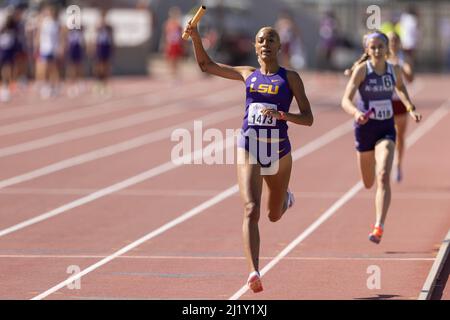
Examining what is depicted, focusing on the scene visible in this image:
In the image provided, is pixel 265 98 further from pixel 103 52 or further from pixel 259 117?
pixel 103 52

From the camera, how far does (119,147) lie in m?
23.0

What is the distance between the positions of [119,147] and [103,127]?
3.49 meters

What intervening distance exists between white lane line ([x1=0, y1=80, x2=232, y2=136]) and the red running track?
75mm

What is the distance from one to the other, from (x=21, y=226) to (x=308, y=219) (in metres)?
3.25

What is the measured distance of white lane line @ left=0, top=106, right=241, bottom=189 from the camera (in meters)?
18.9

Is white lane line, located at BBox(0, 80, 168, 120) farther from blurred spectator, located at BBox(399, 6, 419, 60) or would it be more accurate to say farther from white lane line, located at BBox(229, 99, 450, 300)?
white lane line, located at BBox(229, 99, 450, 300)

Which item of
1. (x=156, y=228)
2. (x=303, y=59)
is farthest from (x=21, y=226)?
(x=303, y=59)

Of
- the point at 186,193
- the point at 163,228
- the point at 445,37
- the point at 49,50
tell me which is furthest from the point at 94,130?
the point at 445,37

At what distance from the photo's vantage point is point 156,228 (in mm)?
14055

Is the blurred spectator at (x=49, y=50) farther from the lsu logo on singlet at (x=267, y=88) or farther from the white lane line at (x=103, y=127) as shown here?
the lsu logo on singlet at (x=267, y=88)

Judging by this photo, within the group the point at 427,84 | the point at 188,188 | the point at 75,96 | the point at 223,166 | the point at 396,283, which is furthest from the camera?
the point at 427,84

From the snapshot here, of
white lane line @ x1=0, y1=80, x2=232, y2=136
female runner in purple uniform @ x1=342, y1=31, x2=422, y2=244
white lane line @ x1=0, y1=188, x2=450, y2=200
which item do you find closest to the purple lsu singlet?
female runner in purple uniform @ x1=342, y1=31, x2=422, y2=244
